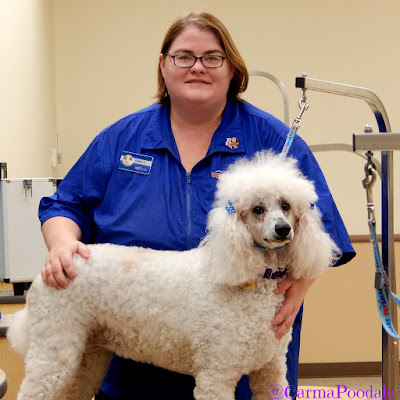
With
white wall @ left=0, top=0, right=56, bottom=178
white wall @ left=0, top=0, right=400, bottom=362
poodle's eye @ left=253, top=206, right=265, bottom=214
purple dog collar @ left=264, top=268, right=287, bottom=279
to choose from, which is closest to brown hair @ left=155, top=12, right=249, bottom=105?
poodle's eye @ left=253, top=206, right=265, bottom=214

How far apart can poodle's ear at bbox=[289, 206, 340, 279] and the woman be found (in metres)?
0.15

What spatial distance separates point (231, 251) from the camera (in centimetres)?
142

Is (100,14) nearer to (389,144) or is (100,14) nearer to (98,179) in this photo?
(98,179)

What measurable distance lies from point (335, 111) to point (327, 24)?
636 millimetres

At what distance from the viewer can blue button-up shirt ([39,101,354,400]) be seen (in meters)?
1.65

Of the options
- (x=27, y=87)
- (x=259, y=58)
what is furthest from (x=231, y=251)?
(x=259, y=58)

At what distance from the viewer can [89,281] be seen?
153 centimetres

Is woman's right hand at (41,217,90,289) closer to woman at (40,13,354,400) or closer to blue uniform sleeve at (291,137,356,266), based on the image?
woman at (40,13,354,400)

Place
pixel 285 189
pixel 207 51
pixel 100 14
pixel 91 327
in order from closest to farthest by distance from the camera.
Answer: pixel 285 189 → pixel 91 327 → pixel 207 51 → pixel 100 14

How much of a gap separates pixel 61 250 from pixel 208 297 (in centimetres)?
38

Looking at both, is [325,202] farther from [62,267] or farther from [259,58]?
[259,58]

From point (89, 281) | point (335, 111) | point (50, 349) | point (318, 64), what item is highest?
point (318, 64)

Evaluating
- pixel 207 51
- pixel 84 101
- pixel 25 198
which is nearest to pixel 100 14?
pixel 84 101

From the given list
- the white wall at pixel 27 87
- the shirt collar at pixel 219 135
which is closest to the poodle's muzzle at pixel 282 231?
the shirt collar at pixel 219 135
